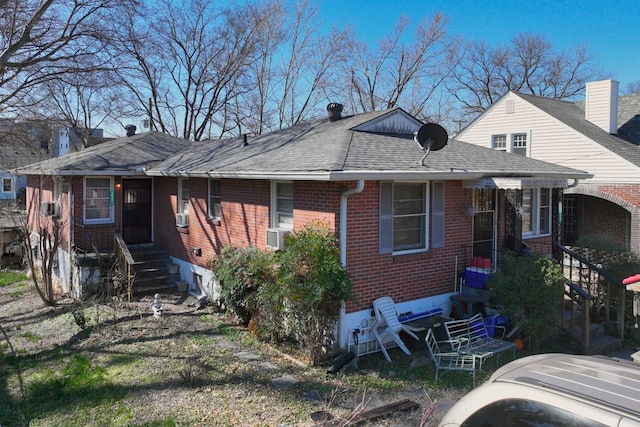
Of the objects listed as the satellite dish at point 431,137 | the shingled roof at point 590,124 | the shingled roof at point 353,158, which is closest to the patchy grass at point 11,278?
the shingled roof at point 353,158

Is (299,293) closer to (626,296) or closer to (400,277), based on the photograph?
(400,277)

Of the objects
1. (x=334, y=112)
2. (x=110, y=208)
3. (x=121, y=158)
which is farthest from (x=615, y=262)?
(x=121, y=158)

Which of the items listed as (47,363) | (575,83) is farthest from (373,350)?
(575,83)

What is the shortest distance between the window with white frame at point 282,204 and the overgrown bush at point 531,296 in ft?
13.2

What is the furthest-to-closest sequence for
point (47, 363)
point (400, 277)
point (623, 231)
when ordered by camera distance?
point (623, 231)
point (400, 277)
point (47, 363)

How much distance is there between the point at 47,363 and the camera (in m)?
8.64

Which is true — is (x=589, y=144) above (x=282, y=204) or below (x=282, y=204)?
above

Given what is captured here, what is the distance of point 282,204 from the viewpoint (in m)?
10.1

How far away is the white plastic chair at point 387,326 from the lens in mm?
8578

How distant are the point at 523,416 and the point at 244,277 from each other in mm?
7008

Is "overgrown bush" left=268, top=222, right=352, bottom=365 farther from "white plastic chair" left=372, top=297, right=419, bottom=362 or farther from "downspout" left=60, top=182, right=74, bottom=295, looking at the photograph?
"downspout" left=60, top=182, right=74, bottom=295

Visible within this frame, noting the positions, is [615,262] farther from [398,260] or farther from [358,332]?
[358,332]

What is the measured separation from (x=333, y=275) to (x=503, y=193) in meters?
5.30

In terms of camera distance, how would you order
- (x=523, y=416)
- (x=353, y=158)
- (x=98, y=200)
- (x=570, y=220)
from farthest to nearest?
(x=570, y=220) < (x=98, y=200) < (x=353, y=158) < (x=523, y=416)
